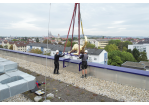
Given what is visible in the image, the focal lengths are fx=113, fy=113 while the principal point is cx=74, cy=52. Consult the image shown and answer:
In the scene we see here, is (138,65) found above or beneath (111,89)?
beneath

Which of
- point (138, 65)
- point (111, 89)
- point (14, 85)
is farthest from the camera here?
point (138, 65)

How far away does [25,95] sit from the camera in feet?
13.1

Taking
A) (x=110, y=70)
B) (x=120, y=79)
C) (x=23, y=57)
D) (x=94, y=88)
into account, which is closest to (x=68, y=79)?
(x=94, y=88)

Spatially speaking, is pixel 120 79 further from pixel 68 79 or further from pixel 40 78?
pixel 40 78

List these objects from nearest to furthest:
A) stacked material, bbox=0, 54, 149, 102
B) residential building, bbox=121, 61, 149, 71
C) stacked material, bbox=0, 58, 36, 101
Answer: stacked material, bbox=0, 58, 36, 101, stacked material, bbox=0, 54, 149, 102, residential building, bbox=121, 61, 149, 71

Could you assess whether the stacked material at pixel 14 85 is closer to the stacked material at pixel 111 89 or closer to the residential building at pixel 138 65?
the stacked material at pixel 111 89

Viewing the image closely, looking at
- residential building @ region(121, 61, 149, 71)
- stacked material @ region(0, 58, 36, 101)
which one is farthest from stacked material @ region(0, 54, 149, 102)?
residential building @ region(121, 61, 149, 71)

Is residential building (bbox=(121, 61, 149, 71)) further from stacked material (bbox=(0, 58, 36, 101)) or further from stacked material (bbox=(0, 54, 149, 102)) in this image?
stacked material (bbox=(0, 58, 36, 101))

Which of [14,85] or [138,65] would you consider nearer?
[14,85]

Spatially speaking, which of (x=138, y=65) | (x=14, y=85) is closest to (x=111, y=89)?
(x=14, y=85)

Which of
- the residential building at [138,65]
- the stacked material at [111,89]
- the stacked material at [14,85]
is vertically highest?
the stacked material at [14,85]

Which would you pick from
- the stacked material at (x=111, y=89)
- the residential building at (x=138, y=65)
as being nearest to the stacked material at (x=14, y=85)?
the stacked material at (x=111, y=89)

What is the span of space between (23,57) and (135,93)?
31.3ft

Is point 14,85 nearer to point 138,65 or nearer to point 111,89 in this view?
point 111,89
